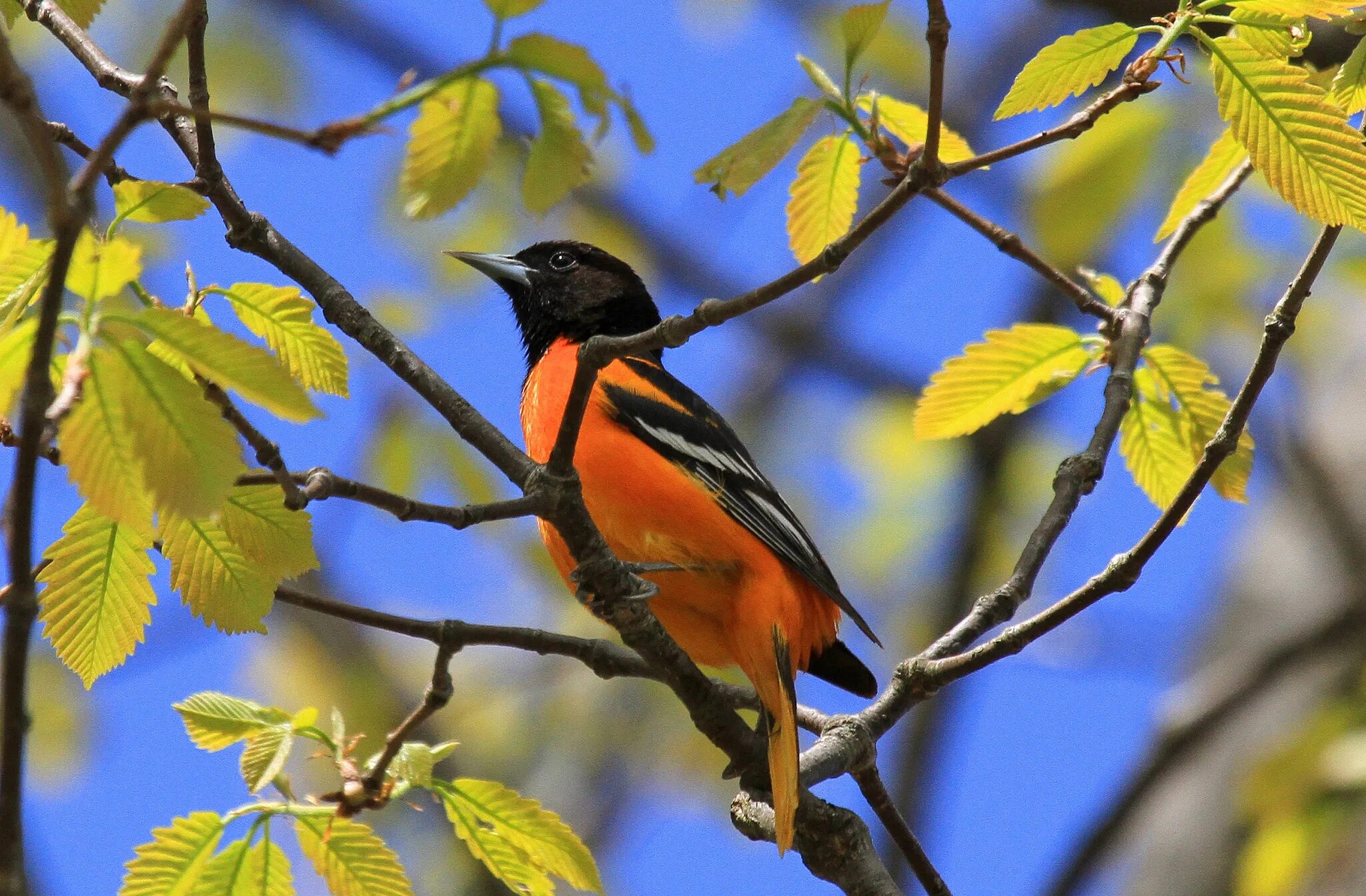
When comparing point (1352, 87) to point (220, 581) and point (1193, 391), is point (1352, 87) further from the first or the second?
point (220, 581)

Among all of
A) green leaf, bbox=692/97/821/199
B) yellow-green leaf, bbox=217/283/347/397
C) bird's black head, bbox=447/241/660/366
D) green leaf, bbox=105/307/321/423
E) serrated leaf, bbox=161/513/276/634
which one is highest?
bird's black head, bbox=447/241/660/366

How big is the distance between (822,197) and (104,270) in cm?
174

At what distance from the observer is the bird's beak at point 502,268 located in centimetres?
561

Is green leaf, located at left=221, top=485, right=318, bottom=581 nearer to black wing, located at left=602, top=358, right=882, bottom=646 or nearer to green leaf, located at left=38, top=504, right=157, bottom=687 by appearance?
green leaf, located at left=38, top=504, right=157, bottom=687

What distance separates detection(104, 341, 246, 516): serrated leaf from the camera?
5.61ft

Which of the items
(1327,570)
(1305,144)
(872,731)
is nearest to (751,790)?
(872,731)

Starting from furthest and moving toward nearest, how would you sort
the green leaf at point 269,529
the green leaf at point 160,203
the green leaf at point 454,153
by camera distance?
the green leaf at point 454,153, the green leaf at point 269,529, the green leaf at point 160,203

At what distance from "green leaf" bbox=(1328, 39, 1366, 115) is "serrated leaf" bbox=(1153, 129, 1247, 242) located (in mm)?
384

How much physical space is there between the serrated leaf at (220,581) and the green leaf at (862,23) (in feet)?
4.80

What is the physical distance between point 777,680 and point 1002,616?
0.86 m

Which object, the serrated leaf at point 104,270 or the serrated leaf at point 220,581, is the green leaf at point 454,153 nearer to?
the serrated leaf at point 220,581

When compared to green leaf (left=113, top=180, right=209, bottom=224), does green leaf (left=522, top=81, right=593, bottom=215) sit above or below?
below

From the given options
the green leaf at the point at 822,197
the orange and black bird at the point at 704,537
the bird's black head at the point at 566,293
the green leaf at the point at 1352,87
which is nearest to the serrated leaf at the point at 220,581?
the green leaf at the point at 822,197

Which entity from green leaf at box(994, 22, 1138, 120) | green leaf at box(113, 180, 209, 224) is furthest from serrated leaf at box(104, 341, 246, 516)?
green leaf at box(994, 22, 1138, 120)
